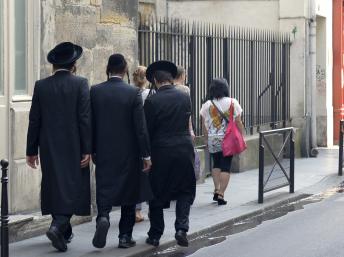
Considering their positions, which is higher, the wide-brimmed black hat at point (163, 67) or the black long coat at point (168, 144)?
the wide-brimmed black hat at point (163, 67)

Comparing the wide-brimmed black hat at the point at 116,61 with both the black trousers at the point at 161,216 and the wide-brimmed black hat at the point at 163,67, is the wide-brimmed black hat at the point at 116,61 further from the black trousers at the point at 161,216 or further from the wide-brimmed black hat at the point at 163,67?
the black trousers at the point at 161,216

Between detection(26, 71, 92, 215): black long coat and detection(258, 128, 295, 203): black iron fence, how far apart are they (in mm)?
4299

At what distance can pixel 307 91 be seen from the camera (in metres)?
21.6

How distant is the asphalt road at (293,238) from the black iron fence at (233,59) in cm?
364

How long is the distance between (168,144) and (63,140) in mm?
1136

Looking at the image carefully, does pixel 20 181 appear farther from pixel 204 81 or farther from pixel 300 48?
pixel 300 48

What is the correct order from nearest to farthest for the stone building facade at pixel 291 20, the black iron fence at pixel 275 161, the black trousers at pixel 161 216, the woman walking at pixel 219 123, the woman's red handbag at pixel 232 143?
1. the black trousers at pixel 161 216
2. the woman's red handbag at pixel 232 143
3. the woman walking at pixel 219 123
4. the black iron fence at pixel 275 161
5. the stone building facade at pixel 291 20

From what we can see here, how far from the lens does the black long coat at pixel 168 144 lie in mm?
9641

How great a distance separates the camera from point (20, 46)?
34.6ft

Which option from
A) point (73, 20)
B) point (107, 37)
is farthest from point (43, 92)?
point (107, 37)

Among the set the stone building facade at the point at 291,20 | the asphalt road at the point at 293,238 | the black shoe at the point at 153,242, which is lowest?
the asphalt road at the point at 293,238

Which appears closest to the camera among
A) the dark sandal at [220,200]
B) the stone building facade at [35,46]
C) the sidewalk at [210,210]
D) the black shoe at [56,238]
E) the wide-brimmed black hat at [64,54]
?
the black shoe at [56,238]

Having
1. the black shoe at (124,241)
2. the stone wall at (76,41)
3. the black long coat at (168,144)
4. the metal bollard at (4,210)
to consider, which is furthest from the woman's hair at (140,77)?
the metal bollard at (4,210)

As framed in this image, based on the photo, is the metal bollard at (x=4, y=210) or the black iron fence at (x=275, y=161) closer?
the metal bollard at (x=4, y=210)
